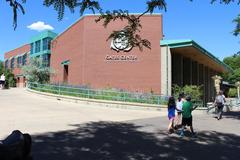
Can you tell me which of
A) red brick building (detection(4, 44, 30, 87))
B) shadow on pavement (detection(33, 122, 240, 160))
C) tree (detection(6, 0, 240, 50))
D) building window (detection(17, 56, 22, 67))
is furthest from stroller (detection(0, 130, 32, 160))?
building window (detection(17, 56, 22, 67))

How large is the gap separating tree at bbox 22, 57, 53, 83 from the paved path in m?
14.9

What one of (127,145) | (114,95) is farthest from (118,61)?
(127,145)

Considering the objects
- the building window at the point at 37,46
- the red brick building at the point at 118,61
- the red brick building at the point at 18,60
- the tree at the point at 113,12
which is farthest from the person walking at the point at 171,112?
the red brick building at the point at 18,60

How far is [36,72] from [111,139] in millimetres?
22626

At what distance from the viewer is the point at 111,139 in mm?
11008

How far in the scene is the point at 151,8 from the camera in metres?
4.13

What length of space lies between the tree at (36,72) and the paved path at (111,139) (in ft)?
49.0

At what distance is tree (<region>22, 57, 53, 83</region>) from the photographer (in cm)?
3188

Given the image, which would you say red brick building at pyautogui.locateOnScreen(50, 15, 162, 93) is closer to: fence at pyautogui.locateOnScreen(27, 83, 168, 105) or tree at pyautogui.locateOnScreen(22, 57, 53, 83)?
tree at pyautogui.locateOnScreen(22, 57, 53, 83)

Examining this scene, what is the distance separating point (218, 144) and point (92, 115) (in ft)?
25.2

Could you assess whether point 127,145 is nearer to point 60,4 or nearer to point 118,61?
point 60,4

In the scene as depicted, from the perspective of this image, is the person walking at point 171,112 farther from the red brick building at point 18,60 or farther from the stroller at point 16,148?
the red brick building at point 18,60

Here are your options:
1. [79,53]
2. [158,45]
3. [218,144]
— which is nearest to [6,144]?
[218,144]

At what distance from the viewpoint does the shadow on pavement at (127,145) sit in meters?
8.71
